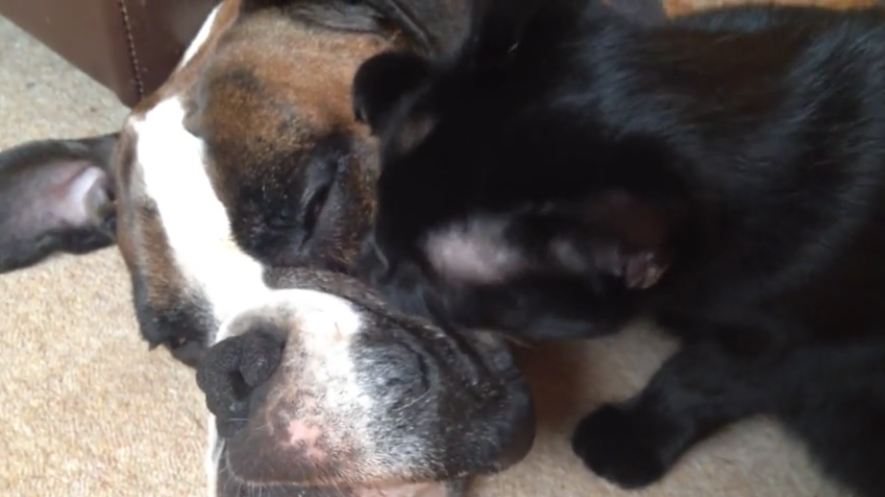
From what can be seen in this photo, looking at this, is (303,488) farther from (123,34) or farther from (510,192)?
(123,34)

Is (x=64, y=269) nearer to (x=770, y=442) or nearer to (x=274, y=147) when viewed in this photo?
(x=274, y=147)

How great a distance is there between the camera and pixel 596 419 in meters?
1.31

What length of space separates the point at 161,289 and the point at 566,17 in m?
0.44

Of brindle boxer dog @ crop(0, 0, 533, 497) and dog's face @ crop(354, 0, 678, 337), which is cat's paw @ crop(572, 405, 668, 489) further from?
dog's face @ crop(354, 0, 678, 337)

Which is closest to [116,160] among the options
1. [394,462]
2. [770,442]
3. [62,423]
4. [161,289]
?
[161,289]

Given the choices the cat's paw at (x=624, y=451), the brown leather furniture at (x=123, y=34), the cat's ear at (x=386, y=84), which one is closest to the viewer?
the cat's ear at (x=386, y=84)

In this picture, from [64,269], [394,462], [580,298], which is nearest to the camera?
[580,298]

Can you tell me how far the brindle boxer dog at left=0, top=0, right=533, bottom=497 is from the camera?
101 cm

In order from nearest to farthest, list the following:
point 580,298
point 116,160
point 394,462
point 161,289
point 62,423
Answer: point 580,298, point 394,462, point 161,289, point 116,160, point 62,423

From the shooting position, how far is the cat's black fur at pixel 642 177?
0.87 m

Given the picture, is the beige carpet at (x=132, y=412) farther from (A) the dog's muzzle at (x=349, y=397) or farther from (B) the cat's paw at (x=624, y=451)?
(A) the dog's muzzle at (x=349, y=397)

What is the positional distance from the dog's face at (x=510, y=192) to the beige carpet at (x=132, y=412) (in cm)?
42

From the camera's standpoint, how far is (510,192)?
2.87 feet

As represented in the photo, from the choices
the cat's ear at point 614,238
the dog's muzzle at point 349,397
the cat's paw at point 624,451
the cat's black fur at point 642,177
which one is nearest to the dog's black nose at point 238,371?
the dog's muzzle at point 349,397
